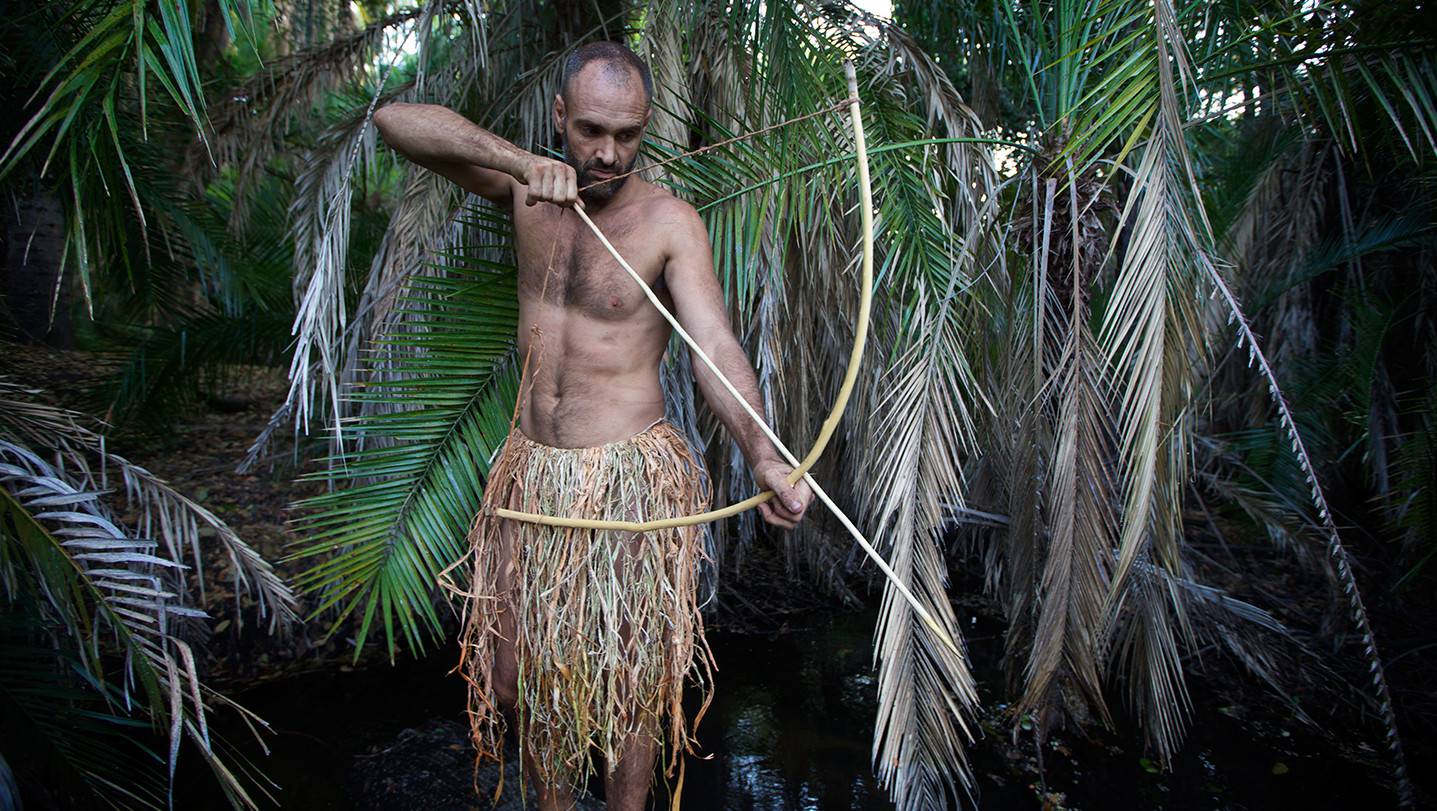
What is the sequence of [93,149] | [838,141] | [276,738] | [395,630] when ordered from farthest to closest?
[395,630]
[276,738]
[838,141]
[93,149]

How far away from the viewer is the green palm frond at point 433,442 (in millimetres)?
2484

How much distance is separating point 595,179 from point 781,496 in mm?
758

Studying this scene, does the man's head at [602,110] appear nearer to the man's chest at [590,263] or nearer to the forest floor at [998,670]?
the man's chest at [590,263]

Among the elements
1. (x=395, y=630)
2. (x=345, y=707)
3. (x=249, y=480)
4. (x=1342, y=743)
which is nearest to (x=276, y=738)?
(x=345, y=707)

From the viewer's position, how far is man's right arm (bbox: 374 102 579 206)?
1.74 metres

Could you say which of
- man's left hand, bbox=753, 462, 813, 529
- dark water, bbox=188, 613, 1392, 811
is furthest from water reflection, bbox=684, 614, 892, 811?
man's left hand, bbox=753, 462, 813, 529

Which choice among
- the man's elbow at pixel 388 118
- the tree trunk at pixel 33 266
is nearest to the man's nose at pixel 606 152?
the man's elbow at pixel 388 118

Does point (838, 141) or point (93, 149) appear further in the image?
point (838, 141)

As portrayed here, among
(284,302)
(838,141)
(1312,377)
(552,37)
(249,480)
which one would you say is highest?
(552,37)

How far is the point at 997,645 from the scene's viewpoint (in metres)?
3.92

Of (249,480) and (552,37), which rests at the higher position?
(552,37)

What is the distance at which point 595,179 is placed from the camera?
1.83 metres

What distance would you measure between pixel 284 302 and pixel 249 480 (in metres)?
0.85

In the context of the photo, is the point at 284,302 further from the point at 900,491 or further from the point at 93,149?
the point at 900,491
